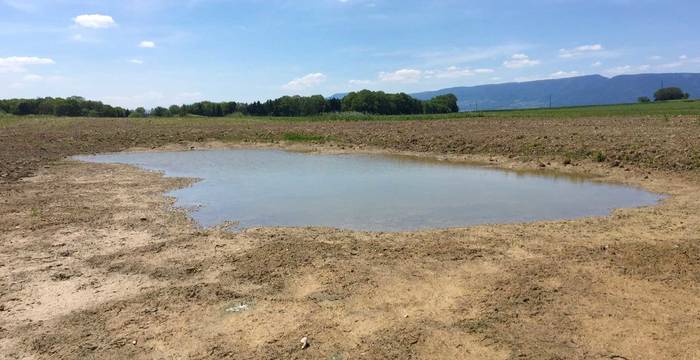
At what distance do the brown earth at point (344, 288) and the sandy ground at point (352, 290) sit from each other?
24 mm

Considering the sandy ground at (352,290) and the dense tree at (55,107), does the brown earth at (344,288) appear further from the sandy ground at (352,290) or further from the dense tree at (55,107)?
the dense tree at (55,107)

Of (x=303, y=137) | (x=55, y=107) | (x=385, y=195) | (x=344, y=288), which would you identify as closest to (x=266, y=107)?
(x=55, y=107)

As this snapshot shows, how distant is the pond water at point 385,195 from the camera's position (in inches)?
396

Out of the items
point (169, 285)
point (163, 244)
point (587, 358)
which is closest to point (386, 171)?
point (163, 244)

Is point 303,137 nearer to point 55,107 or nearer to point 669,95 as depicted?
point 55,107

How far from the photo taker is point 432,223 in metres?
9.57

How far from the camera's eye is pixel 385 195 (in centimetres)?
1253

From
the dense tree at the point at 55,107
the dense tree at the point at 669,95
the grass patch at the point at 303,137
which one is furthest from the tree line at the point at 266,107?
the grass patch at the point at 303,137

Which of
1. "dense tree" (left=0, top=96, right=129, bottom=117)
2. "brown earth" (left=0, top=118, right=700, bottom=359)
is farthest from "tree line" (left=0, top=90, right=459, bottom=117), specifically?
"brown earth" (left=0, top=118, right=700, bottom=359)

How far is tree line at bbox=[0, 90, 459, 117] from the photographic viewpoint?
284ft

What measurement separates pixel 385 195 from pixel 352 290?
6.60 metres

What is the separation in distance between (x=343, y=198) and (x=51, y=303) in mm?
7369

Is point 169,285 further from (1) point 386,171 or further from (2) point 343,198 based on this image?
(1) point 386,171

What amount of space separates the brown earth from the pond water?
94cm
